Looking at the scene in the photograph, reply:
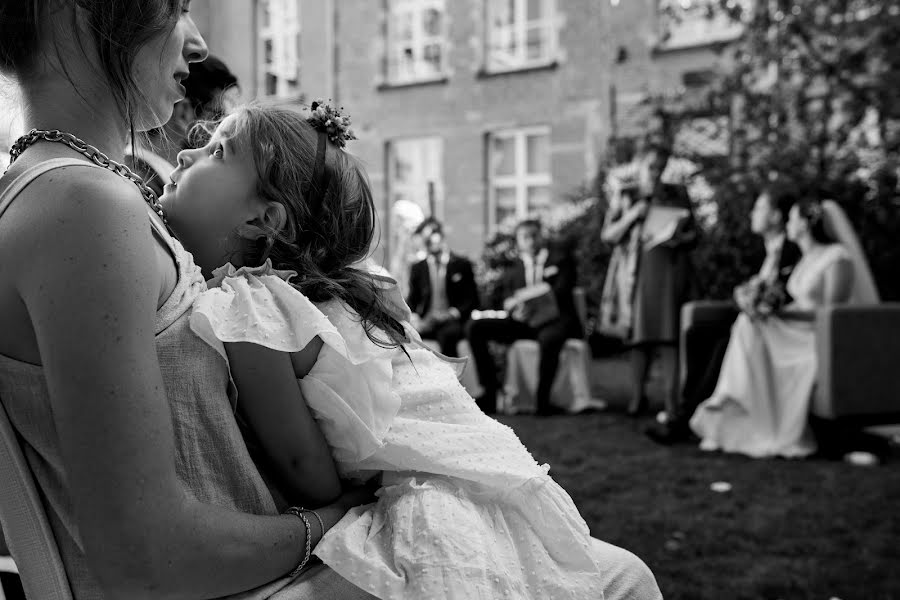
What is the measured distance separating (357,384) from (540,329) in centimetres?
693

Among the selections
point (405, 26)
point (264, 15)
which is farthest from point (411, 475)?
point (264, 15)

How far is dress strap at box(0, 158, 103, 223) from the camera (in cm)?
91

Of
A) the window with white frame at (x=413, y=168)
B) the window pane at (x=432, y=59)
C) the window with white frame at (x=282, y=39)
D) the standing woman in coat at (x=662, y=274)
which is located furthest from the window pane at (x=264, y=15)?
the standing woman in coat at (x=662, y=274)

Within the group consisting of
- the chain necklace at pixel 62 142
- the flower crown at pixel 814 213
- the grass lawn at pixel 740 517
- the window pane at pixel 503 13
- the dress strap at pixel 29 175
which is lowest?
the grass lawn at pixel 740 517

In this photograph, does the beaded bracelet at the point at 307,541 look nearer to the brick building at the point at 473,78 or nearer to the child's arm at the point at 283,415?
the child's arm at the point at 283,415

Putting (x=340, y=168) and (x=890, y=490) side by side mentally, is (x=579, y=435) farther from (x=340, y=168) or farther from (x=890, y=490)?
(x=340, y=168)

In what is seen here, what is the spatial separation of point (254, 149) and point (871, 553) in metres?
3.20

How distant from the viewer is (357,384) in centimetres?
113

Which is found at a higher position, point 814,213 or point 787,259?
point 814,213

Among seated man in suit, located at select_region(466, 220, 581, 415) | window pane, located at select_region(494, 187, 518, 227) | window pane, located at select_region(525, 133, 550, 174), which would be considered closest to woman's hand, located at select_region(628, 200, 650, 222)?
seated man in suit, located at select_region(466, 220, 581, 415)

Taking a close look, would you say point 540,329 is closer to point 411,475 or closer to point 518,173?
point 411,475

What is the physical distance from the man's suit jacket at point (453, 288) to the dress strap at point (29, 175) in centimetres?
772

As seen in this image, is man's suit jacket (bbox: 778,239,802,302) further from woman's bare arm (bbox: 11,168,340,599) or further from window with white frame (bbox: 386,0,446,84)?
window with white frame (bbox: 386,0,446,84)

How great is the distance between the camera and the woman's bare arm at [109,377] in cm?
84
